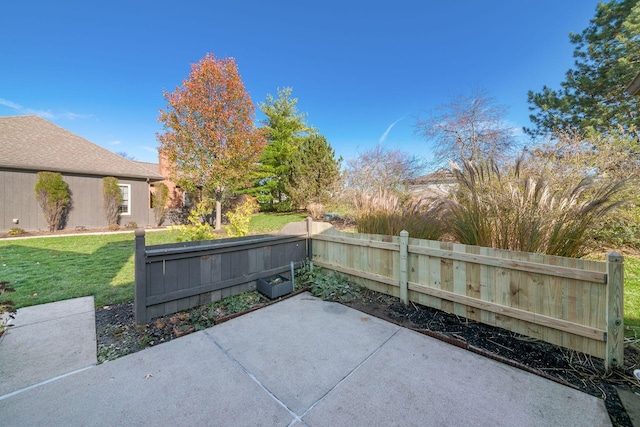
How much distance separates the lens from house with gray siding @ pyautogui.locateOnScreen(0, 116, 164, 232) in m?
8.59

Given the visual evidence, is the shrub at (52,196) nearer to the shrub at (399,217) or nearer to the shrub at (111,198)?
the shrub at (111,198)

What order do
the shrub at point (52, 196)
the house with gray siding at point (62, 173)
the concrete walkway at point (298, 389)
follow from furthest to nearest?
1. the shrub at point (52, 196)
2. the house with gray siding at point (62, 173)
3. the concrete walkway at point (298, 389)

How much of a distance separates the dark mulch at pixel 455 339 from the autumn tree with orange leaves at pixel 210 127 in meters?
7.30

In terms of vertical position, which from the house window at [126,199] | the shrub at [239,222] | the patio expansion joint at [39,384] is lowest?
the patio expansion joint at [39,384]

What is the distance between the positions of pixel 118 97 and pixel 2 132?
13.6 ft

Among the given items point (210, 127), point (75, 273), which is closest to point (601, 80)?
point (210, 127)

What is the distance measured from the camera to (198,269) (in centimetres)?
301

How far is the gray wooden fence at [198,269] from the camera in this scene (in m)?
2.60

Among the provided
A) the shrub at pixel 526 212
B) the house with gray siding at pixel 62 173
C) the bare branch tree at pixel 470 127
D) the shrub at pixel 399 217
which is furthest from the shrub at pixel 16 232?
the bare branch tree at pixel 470 127

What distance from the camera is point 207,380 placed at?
5.97 ft

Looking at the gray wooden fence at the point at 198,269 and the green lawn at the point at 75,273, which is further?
the green lawn at the point at 75,273

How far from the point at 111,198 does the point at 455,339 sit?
42.7 feet

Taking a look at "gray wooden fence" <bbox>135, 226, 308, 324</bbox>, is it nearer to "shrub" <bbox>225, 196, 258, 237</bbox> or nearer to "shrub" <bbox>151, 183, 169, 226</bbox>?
"shrub" <bbox>225, 196, 258, 237</bbox>

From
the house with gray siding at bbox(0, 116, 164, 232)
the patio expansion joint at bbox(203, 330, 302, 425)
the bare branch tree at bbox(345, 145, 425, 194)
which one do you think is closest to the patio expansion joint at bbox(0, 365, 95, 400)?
the patio expansion joint at bbox(203, 330, 302, 425)
